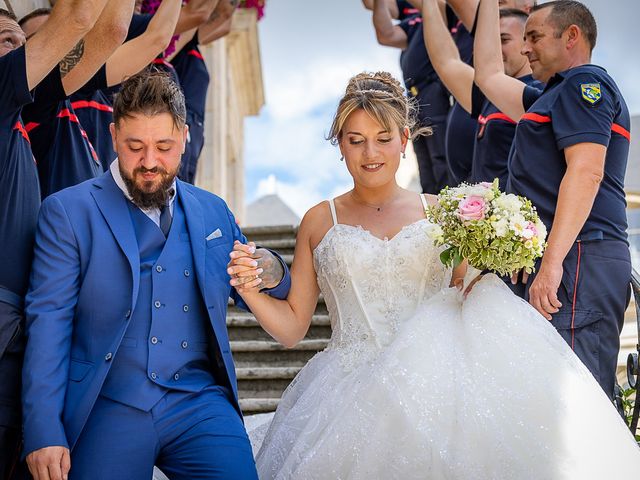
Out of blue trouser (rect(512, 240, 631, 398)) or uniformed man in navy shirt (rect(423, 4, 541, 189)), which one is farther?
uniformed man in navy shirt (rect(423, 4, 541, 189))

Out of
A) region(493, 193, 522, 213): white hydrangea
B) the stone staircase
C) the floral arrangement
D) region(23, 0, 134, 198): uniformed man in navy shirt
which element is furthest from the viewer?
the floral arrangement

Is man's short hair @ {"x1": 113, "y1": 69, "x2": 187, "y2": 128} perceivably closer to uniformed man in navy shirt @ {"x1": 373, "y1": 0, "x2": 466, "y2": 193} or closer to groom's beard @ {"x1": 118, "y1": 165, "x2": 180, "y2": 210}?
groom's beard @ {"x1": 118, "y1": 165, "x2": 180, "y2": 210}

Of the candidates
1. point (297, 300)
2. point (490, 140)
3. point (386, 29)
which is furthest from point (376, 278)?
point (386, 29)

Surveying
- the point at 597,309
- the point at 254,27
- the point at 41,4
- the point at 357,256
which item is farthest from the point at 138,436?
the point at 254,27

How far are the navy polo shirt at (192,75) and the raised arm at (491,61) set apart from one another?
108 inches

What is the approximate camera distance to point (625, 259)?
11.1 feet

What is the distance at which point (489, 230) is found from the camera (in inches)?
116

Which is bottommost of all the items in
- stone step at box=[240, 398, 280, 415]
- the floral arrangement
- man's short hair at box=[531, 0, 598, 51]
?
stone step at box=[240, 398, 280, 415]

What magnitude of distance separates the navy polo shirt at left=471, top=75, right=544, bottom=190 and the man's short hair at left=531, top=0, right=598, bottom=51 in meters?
0.59

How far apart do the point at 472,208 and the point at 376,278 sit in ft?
1.90

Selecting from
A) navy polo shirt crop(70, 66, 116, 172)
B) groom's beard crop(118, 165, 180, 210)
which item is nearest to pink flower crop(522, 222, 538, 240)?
groom's beard crop(118, 165, 180, 210)

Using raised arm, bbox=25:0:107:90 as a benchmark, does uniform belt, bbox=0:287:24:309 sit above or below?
below

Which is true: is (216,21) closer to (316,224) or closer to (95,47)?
(95,47)

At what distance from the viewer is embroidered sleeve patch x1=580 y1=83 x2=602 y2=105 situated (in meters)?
3.37
